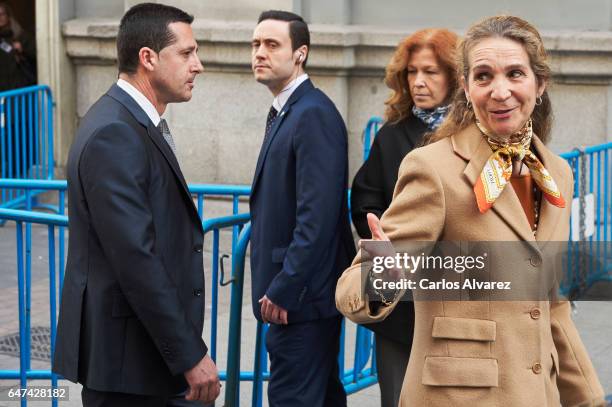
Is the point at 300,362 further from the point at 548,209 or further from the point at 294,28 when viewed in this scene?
the point at 548,209

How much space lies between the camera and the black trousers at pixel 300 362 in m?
5.18

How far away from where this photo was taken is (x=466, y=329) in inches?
133

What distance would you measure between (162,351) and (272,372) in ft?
4.07

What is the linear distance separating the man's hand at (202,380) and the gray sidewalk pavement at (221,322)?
1.33m

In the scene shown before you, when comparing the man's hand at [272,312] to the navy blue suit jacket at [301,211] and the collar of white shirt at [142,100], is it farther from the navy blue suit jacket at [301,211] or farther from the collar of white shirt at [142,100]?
the collar of white shirt at [142,100]

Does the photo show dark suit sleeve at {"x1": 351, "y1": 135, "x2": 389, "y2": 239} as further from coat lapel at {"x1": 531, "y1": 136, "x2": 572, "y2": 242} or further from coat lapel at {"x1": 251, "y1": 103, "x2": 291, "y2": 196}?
coat lapel at {"x1": 531, "y1": 136, "x2": 572, "y2": 242}

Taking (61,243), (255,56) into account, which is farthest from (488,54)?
(61,243)

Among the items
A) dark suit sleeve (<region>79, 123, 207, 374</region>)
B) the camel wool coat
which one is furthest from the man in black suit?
the camel wool coat

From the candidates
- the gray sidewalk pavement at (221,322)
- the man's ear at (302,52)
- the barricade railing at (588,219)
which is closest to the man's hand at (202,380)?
the gray sidewalk pavement at (221,322)

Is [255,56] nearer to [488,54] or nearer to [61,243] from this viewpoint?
[61,243]

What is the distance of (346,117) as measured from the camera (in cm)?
1051

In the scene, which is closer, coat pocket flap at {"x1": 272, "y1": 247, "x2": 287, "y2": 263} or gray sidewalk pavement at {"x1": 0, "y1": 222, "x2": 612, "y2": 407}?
coat pocket flap at {"x1": 272, "y1": 247, "x2": 287, "y2": 263}

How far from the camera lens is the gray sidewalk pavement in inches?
253

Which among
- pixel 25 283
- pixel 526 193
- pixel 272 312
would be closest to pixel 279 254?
pixel 272 312
